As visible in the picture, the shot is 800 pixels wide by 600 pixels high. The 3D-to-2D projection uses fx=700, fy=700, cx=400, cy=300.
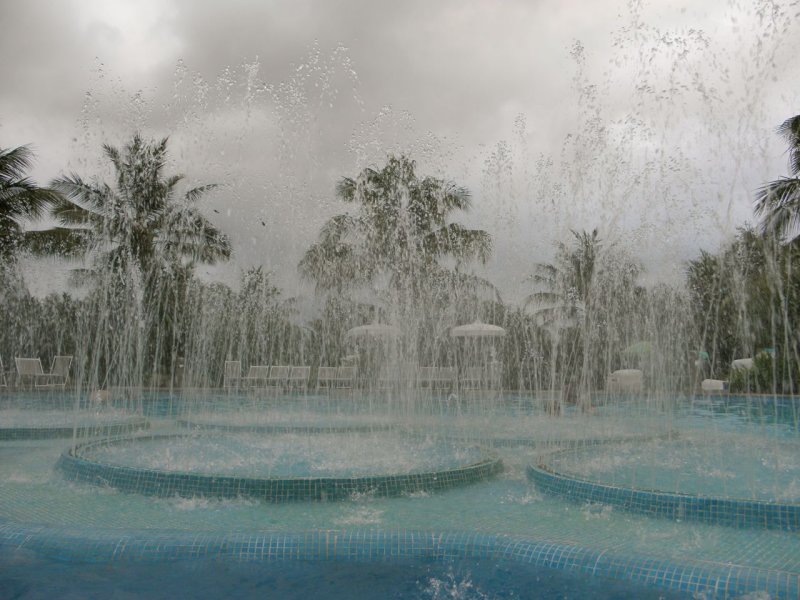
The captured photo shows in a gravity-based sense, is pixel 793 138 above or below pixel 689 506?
above

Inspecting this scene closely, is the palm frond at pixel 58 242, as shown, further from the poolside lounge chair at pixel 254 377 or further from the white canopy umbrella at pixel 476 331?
the white canopy umbrella at pixel 476 331

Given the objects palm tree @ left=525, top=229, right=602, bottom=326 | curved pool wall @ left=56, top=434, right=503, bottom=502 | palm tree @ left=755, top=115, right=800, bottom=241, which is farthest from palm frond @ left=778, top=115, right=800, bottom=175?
curved pool wall @ left=56, top=434, right=503, bottom=502

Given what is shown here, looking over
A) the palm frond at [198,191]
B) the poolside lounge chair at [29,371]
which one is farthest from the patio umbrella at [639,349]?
the poolside lounge chair at [29,371]

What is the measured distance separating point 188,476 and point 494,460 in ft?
8.80

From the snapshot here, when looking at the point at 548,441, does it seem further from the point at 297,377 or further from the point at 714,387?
the point at 714,387

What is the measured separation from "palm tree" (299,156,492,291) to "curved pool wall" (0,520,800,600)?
37.2 ft

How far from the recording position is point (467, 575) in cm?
371

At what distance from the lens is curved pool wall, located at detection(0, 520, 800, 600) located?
3.72 m

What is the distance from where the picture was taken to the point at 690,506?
466 centimetres

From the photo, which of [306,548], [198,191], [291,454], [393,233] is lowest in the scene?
[306,548]

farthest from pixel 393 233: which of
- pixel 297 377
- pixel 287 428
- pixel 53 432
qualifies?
pixel 53 432

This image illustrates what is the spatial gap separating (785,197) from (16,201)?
18.7m

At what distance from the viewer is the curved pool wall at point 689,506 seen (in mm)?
4434

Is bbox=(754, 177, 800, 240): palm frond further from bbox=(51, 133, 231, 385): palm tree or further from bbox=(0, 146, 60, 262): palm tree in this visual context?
bbox=(0, 146, 60, 262): palm tree
